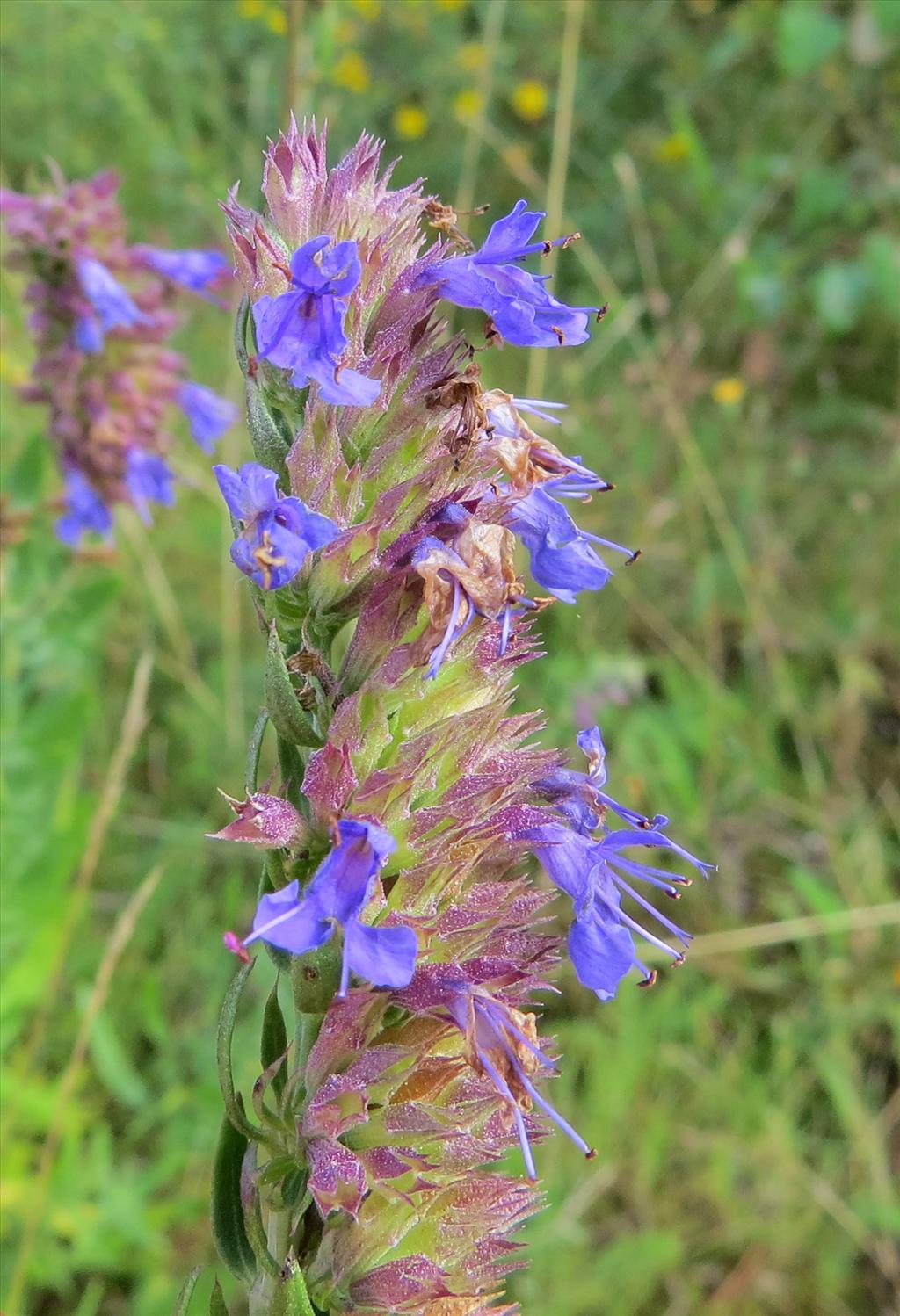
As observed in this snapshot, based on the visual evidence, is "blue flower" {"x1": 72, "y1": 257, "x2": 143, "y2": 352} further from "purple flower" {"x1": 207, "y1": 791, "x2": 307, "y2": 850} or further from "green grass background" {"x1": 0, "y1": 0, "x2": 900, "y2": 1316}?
"purple flower" {"x1": 207, "y1": 791, "x2": 307, "y2": 850}

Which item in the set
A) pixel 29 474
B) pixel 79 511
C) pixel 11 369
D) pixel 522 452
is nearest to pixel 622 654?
pixel 79 511

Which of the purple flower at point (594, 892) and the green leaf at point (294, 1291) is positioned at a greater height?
the purple flower at point (594, 892)

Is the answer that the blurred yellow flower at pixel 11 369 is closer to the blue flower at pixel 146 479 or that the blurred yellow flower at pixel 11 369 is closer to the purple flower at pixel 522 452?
→ the blue flower at pixel 146 479

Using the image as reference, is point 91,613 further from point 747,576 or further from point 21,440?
point 747,576

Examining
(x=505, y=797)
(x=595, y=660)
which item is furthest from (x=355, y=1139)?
(x=595, y=660)

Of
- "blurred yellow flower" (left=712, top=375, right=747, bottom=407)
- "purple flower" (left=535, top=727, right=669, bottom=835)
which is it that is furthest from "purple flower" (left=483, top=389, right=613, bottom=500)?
"blurred yellow flower" (left=712, top=375, right=747, bottom=407)

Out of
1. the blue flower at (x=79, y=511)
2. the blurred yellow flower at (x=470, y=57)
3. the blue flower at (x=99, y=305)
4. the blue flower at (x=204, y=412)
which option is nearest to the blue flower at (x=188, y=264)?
the blue flower at (x=99, y=305)
